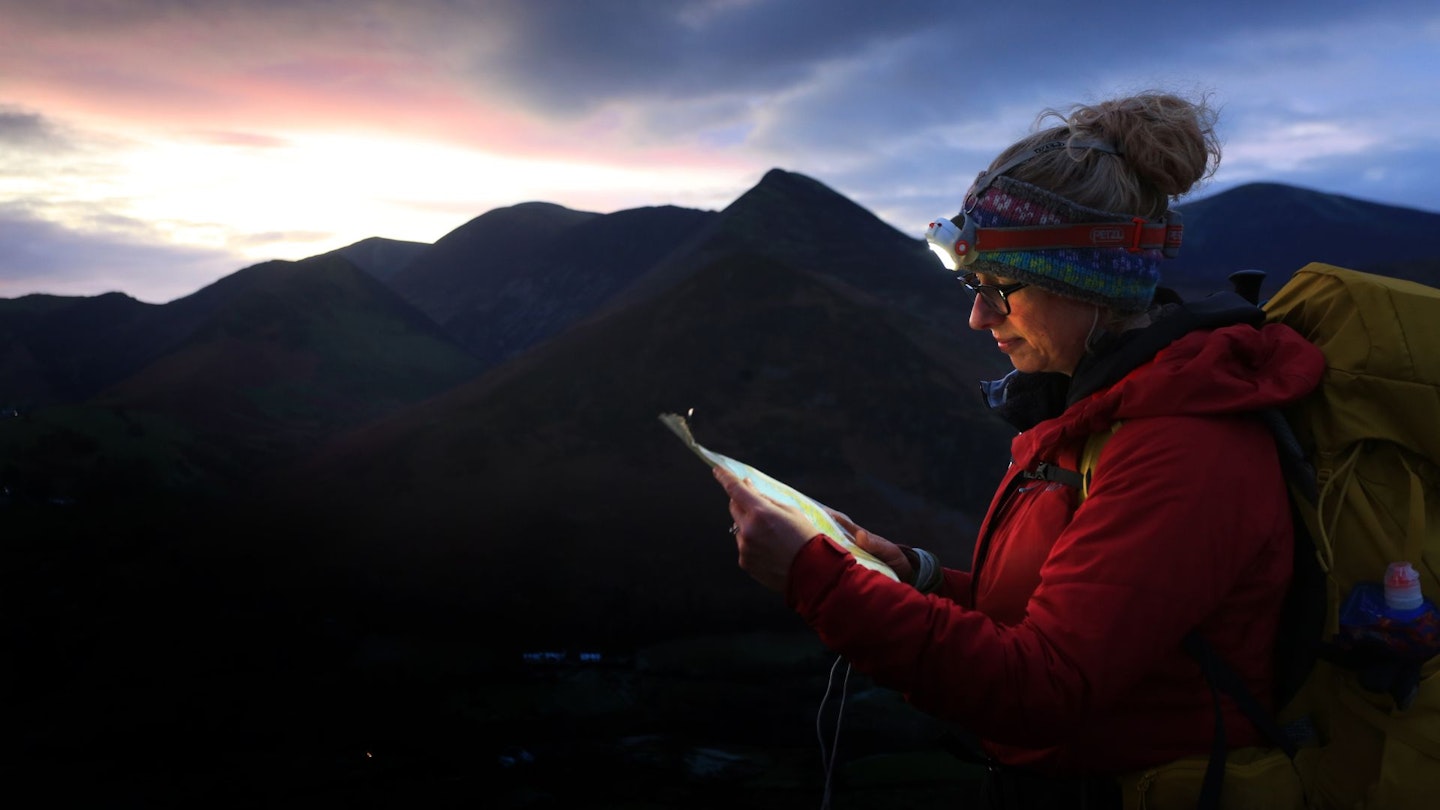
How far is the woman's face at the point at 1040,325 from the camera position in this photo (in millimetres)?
1831

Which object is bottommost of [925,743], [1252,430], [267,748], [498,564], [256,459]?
[925,743]

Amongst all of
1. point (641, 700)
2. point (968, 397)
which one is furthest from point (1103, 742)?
point (968, 397)

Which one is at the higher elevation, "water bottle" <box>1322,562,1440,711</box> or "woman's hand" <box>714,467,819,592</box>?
"woman's hand" <box>714,467,819,592</box>

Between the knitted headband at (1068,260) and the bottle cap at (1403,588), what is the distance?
0.62m

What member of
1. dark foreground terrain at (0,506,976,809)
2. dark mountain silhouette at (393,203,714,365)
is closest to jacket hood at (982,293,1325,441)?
dark foreground terrain at (0,506,976,809)

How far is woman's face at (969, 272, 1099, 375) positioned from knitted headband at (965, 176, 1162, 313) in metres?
0.04

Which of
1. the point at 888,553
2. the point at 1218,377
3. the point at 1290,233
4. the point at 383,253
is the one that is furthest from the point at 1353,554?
the point at 383,253

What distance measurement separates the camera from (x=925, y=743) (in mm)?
6289

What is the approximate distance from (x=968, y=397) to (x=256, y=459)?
28.2 ft

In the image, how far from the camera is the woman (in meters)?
1.43

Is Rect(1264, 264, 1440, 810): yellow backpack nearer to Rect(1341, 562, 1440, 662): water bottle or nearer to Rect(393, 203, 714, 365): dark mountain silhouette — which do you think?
Rect(1341, 562, 1440, 662): water bottle

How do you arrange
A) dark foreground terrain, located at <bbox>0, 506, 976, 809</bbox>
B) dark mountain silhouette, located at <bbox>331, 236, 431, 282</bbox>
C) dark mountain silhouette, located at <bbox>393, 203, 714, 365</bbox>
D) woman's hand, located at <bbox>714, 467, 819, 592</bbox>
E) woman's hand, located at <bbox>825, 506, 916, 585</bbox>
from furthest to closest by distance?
dark mountain silhouette, located at <bbox>331, 236, 431, 282</bbox>, dark mountain silhouette, located at <bbox>393, 203, 714, 365</bbox>, dark foreground terrain, located at <bbox>0, 506, 976, 809</bbox>, woman's hand, located at <bbox>825, 506, 916, 585</bbox>, woman's hand, located at <bbox>714, 467, 819, 592</bbox>

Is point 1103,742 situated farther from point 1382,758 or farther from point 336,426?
point 336,426

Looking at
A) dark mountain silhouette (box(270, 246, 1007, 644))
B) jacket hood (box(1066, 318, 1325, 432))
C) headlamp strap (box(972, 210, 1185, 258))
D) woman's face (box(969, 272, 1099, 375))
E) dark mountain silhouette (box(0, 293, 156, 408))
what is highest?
dark mountain silhouette (box(0, 293, 156, 408))
